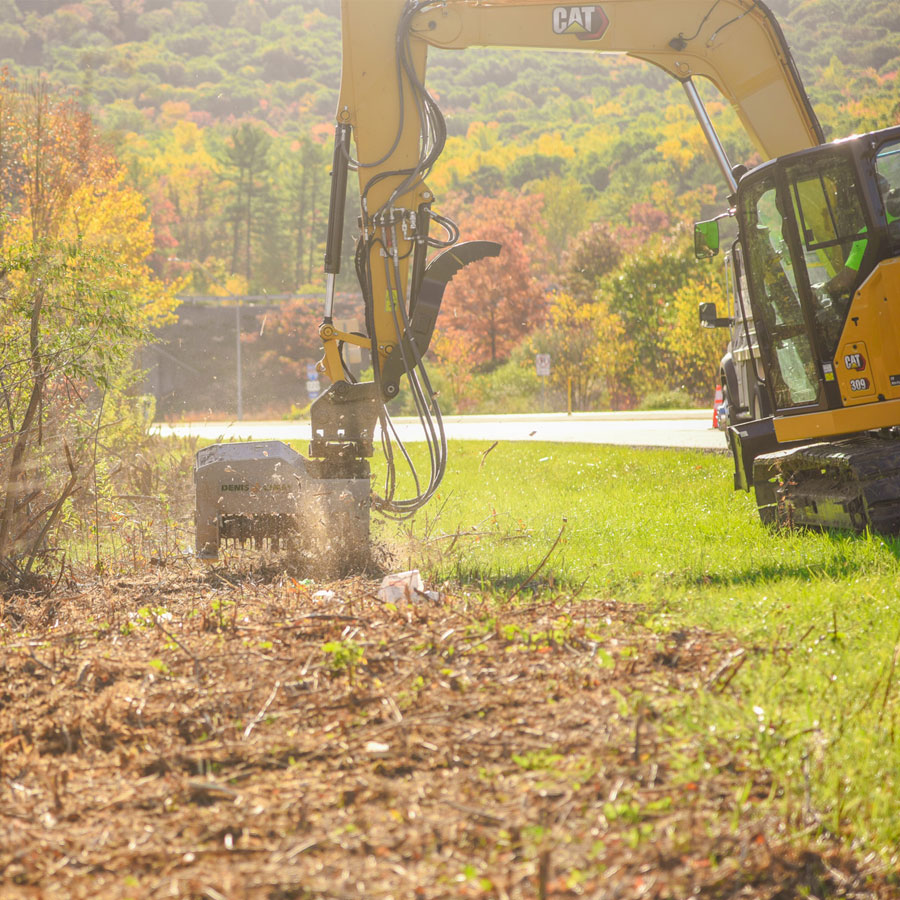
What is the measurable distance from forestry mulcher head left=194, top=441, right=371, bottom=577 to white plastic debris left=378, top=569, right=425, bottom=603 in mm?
1551

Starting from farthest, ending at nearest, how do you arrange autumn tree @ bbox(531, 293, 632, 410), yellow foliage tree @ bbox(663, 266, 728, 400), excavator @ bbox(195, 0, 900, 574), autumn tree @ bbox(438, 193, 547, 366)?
autumn tree @ bbox(438, 193, 547, 366) < autumn tree @ bbox(531, 293, 632, 410) < yellow foliage tree @ bbox(663, 266, 728, 400) < excavator @ bbox(195, 0, 900, 574)

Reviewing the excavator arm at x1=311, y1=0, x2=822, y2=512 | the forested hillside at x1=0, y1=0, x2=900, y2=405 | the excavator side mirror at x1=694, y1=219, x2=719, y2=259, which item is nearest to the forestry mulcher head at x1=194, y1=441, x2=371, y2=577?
the excavator arm at x1=311, y1=0, x2=822, y2=512

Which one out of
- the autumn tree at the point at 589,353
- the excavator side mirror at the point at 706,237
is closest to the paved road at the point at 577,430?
the autumn tree at the point at 589,353

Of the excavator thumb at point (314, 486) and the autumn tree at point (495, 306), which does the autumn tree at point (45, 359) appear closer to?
the excavator thumb at point (314, 486)

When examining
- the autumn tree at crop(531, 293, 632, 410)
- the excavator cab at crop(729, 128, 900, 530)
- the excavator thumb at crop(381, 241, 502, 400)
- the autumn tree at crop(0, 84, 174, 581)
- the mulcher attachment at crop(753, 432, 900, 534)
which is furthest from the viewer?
the autumn tree at crop(531, 293, 632, 410)

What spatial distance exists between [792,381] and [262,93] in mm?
140293

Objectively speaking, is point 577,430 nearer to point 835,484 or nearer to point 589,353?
point 589,353

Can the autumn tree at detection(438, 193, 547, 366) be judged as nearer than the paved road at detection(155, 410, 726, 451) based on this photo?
No

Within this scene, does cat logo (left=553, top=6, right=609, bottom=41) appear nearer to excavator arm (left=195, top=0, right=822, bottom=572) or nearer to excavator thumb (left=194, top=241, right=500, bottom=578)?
excavator arm (left=195, top=0, right=822, bottom=572)

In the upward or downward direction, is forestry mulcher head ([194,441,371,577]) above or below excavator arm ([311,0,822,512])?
below

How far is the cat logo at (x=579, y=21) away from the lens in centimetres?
841

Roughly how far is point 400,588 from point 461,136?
12675 cm

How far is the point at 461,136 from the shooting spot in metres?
127

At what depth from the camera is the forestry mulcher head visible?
7.70 meters
